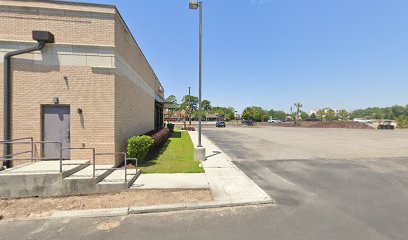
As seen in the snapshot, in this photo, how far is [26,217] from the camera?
16.1ft

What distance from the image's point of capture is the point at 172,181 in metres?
7.04

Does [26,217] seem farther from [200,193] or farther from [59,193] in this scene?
[200,193]

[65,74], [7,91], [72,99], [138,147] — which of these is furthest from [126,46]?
[138,147]

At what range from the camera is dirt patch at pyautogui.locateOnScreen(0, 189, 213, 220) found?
17.2ft

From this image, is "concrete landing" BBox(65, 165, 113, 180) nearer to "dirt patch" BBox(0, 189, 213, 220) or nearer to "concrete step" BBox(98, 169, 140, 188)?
"concrete step" BBox(98, 169, 140, 188)

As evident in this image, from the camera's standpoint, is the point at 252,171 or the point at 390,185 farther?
the point at 252,171

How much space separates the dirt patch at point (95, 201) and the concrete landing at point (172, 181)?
0.26m

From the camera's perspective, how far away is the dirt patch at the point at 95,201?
5.25 meters

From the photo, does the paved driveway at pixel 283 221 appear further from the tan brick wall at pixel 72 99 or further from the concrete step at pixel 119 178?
the tan brick wall at pixel 72 99

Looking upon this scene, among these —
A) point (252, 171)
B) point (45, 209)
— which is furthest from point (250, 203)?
point (45, 209)

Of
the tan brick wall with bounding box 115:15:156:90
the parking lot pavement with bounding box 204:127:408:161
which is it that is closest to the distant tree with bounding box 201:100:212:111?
the parking lot pavement with bounding box 204:127:408:161

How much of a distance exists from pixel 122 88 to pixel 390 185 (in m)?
11.2

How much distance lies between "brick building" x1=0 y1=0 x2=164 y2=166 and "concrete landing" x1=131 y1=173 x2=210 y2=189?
247 cm

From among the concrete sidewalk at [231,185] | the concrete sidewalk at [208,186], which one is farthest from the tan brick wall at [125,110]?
the concrete sidewalk at [231,185]
